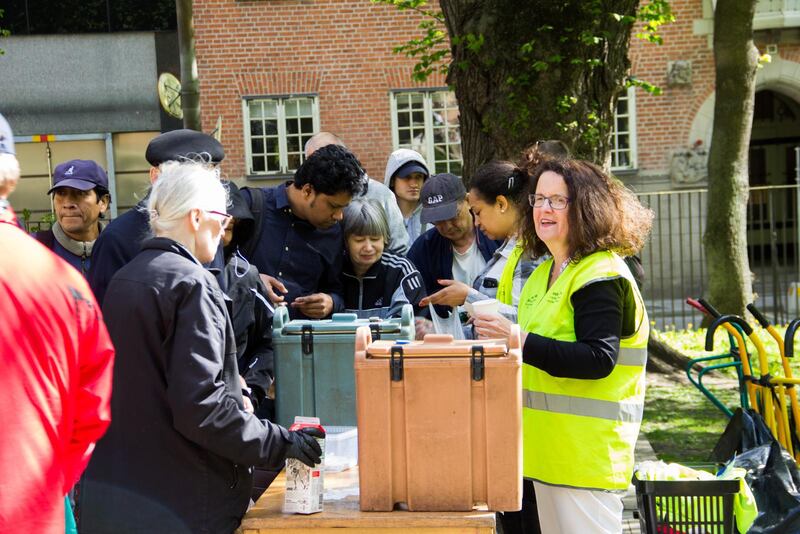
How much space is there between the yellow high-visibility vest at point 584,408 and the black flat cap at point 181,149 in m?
1.45

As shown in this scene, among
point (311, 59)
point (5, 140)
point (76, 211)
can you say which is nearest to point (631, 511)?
point (76, 211)

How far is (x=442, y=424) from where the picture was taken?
2855 millimetres

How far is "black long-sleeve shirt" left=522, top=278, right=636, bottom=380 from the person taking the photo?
3266 millimetres

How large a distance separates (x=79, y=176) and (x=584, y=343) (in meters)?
2.85

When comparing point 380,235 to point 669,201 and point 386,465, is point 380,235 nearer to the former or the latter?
point 386,465

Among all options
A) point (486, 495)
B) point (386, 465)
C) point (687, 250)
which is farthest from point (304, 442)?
point (687, 250)

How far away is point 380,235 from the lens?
4570 mm

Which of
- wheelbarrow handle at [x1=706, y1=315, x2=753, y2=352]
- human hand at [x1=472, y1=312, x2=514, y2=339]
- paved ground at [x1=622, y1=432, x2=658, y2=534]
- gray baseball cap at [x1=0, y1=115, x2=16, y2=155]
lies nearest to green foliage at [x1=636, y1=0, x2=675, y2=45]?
paved ground at [x1=622, y1=432, x2=658, y2=534]

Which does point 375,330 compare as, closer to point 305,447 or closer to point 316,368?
point 316,368

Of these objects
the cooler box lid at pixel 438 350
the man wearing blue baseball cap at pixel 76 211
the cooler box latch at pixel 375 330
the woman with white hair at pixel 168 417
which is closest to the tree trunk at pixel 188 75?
the man wearing blue baseball cap at pixel 76 211

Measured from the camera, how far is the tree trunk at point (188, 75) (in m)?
10.2

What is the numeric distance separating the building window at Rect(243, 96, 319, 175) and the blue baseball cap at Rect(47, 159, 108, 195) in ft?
43.2

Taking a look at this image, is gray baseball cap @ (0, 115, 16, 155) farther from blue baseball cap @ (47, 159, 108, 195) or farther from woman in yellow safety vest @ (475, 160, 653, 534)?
blue baseball cap @ (47, 159, 108, 195)

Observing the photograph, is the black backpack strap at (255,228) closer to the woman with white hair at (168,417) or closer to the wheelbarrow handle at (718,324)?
the woman with white hair at (168,417)
